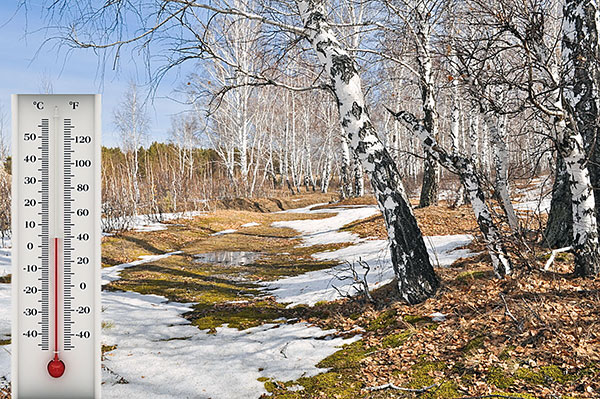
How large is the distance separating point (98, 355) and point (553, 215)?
5723 mm

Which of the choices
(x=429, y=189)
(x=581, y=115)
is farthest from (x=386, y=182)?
(x=429, y=189)

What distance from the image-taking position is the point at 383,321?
178 inches

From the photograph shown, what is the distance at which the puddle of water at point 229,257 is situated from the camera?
389 inches

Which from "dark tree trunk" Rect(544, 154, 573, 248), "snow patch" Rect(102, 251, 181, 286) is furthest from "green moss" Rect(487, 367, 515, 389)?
"snow patch" Rect(102, 251, 181, 286)

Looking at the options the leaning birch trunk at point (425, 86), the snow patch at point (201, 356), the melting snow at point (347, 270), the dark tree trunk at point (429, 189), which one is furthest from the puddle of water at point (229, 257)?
the dark tree trunk at point (429, 189)

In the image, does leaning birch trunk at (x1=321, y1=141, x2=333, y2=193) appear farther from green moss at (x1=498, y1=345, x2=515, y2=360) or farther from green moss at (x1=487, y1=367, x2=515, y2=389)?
green moss at (x1=487, y1=367, x2=515, y2=389)

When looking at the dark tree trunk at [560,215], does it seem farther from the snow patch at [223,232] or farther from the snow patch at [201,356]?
the snow patch at [223,232]

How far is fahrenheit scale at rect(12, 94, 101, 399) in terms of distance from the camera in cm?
196

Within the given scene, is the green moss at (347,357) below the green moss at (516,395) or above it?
below

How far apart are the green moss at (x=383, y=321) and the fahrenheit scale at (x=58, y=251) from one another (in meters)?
Result: 3.01

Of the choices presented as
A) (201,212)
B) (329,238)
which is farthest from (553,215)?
(201,212)

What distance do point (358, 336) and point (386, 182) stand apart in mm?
1653

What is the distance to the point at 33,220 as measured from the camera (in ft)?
6.42

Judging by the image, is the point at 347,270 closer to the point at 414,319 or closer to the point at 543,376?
the point at 414,319
